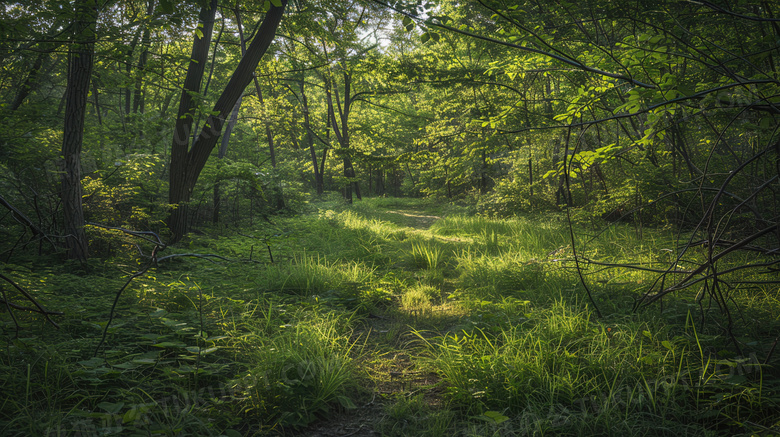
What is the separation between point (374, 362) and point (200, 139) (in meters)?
4.82

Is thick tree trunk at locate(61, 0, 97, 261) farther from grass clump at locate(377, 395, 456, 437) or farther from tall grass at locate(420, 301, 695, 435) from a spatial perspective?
tall grass at locate(420, 301, 695, 435)

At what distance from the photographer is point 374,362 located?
2592 millimetres

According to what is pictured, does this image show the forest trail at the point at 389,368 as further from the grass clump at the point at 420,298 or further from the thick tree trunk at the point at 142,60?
the thick tree trunk at the point at 142,60

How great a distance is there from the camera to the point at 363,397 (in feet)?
7.43

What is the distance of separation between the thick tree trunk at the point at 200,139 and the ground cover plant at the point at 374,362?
6.16ft

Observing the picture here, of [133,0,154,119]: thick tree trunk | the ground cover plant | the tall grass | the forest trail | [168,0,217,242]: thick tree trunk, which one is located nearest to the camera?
the ground cover plant

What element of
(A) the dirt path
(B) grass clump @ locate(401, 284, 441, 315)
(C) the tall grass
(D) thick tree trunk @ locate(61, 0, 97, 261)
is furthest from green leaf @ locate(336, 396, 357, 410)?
(A) the dirt path

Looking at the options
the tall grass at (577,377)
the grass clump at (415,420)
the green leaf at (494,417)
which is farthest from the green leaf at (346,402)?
the green leaf at (494,417)

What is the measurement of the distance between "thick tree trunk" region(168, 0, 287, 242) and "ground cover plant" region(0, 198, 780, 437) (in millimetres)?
1878

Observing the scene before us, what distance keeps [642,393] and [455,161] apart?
14.5 feet

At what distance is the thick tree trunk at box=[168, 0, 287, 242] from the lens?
5.45 meters

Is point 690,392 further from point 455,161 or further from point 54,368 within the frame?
point 455,161

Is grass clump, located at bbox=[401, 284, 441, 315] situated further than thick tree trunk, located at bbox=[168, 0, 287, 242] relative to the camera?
No

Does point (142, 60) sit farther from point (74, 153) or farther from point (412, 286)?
point (412, 286)
